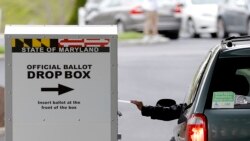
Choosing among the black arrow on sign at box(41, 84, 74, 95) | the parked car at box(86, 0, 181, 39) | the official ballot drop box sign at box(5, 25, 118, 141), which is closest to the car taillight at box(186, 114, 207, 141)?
the official ballot drop box sign at box(5, 25, 118, 141)

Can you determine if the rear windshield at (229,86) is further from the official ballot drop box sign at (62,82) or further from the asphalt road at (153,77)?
the asphalt road at (153,77)

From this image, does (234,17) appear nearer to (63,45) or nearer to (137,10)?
(137,10)

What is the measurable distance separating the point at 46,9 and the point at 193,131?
36308 mm

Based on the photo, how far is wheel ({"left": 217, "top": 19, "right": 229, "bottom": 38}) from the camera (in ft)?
107

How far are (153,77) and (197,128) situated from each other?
570 inches

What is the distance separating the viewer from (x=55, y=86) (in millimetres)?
8094

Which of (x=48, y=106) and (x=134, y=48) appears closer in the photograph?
(x=48, y=106)

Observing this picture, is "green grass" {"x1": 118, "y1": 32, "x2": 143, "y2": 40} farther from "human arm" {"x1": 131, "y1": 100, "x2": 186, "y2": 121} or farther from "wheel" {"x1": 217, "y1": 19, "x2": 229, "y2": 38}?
"human arm" {"x1": 131, "y1": 100, "x2": 186, "y2": 121}

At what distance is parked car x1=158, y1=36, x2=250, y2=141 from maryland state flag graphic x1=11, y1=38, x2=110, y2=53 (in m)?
1.09

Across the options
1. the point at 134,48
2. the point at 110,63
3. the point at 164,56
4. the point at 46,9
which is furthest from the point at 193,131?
the point at 46,9

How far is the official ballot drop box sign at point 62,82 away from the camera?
805 cm

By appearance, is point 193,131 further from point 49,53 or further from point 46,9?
point 46,9

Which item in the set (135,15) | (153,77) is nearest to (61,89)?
(153,77)

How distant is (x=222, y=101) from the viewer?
6766 mm
